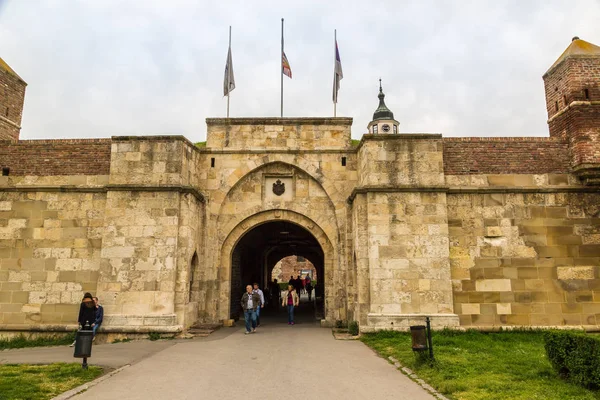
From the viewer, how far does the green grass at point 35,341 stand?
11328mm

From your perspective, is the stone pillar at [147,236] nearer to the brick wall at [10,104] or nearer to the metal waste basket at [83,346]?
the metal waste basket at [83,346]

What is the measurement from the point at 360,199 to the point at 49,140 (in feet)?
30.1

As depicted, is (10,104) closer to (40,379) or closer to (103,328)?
(103,328)

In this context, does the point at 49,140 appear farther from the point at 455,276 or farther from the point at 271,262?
A: the point at 271,262

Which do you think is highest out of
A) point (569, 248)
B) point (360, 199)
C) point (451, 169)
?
point (451, 169)

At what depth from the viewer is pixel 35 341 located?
11516 mm

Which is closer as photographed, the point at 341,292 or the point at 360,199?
the point at 360,199

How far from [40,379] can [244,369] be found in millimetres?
3249

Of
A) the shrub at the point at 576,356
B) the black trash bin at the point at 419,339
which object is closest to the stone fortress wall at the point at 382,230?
the black trash bin at the point at 419,339

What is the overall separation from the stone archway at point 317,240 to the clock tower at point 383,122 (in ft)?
157

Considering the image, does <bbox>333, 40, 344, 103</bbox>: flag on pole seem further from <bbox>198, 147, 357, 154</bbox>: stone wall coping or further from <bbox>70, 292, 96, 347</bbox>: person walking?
<bbox>70, 292, 96, 347</bbox>: person walking

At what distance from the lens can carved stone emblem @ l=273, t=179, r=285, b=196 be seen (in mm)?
13766

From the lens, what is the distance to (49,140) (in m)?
13.1

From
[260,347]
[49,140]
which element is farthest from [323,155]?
[49,140]
